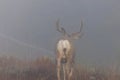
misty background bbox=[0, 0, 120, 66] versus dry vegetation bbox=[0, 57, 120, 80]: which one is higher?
misty background bbox=[0, 0, 120, 66]

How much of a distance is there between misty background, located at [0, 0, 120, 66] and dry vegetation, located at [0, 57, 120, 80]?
4.1 inches

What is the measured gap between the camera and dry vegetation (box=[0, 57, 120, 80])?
8086mm

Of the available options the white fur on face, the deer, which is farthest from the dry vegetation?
the white fur on face

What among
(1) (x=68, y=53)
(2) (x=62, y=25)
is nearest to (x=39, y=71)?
(1) (x=68, y=53)

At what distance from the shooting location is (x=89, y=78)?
26.5ft

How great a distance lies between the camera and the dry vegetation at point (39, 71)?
26.5 feet

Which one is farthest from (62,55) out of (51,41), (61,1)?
(61,1)

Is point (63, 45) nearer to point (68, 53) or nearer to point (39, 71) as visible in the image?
point (68, 53)

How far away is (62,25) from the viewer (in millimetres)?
8156

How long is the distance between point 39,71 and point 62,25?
76cm

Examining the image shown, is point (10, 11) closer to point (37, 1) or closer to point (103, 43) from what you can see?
point (37, 1)

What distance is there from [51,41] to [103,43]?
30.5 inches

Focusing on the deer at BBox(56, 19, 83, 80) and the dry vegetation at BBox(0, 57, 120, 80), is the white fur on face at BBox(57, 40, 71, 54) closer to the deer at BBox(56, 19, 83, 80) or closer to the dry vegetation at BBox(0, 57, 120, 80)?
the deer at BBox(56, 19, 83, 80)

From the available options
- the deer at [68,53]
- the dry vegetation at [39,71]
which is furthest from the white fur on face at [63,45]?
the dry vegetation at [39,71]
